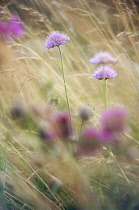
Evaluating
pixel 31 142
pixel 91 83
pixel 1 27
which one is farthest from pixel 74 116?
pixel 1 27

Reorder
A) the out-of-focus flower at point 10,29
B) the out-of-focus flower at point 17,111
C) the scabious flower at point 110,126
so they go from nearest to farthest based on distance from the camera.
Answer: the scabious flower at point 110,126, the out-of-focus flower at point 17,111, the out-of-focus flower at point 10,29

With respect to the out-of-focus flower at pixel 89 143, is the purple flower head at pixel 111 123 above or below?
above

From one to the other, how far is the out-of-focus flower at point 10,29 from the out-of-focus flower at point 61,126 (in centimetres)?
60

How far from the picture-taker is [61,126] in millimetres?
674

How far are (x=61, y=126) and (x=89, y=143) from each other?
0.23 ft

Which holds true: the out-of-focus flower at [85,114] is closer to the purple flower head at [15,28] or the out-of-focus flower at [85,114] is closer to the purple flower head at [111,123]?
the purple flower head at [111,123]

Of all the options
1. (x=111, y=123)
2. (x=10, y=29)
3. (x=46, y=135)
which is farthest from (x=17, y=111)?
(x=10, y=29)

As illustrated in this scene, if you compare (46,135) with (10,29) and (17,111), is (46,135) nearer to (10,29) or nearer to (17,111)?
(17,111)

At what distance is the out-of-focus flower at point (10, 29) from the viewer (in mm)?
1224

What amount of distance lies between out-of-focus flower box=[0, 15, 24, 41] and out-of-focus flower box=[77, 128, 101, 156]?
25.7 inches

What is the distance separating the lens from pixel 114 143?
70cm

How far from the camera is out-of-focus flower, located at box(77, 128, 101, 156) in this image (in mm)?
681

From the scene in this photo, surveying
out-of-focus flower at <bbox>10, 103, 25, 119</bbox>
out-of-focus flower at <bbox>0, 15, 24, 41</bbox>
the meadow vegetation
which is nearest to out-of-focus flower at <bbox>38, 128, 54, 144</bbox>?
the meadow vegetation

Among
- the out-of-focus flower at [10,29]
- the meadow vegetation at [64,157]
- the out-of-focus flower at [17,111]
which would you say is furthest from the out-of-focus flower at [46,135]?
the out-of-focus flower at [10,29]
